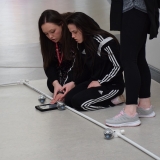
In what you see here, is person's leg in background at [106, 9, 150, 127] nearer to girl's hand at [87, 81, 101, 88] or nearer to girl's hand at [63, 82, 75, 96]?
girl's hand at [87, 81, 101, 88]

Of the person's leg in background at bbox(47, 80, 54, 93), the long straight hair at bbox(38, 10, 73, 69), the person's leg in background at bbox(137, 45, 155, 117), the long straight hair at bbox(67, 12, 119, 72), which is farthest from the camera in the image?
the person's leg in background at bbox(47, 80, 54, 93)

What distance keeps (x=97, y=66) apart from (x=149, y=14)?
68cm

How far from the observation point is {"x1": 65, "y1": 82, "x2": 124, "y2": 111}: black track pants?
9.24 feet

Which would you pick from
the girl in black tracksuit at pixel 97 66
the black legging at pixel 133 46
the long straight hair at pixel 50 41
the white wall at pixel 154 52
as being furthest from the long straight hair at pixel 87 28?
the white wall at pixel 154 52

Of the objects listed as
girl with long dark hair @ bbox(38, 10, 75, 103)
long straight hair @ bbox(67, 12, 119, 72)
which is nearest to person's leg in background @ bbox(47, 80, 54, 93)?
girl with long dark hair @ bbox(38, 10, 75, 103)

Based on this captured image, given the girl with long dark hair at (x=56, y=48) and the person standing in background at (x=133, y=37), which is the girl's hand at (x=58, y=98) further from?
the person standing in background at (x=133, y=37)

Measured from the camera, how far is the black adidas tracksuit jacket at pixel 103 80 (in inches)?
111

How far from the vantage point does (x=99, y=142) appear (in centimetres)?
233

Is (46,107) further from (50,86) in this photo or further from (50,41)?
(50,41)

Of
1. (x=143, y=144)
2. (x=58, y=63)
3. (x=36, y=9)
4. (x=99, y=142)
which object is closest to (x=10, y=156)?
(x=99, y=142)

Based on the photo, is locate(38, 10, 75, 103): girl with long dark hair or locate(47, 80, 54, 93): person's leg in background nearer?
locate(38, 10, 75, 103): girl with long dark hair

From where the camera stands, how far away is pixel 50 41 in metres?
3.07

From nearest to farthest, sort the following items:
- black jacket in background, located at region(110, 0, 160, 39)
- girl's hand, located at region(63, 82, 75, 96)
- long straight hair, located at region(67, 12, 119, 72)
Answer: black jacket in background, located at region(110, 0, 160, 39), long straight hair, located at region(67, 12, 119, 72), girl's hand, located at region(63, 82, 75, 96)

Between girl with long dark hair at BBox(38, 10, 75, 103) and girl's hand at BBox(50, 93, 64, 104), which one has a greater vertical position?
girl with long dark hair at BBox(38, 10, 75, 103)
